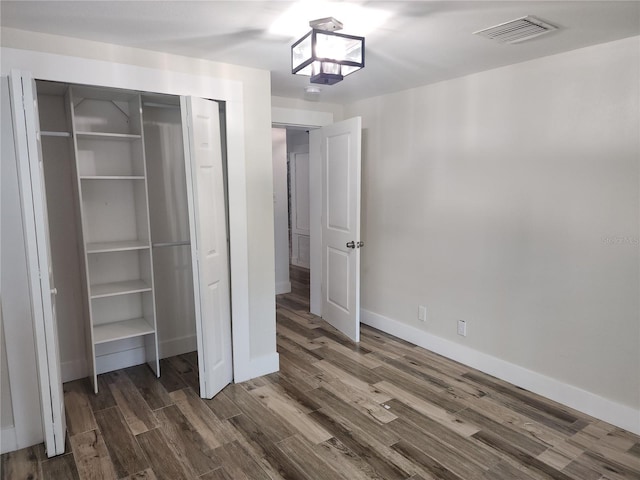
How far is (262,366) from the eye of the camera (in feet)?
10.8

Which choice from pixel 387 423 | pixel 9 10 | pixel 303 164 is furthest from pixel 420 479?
pixel 303 164

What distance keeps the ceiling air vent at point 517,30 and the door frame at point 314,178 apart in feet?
6.96

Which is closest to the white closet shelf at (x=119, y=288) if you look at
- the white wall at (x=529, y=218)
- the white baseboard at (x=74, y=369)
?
the white baseboard at (x=74, y=369)

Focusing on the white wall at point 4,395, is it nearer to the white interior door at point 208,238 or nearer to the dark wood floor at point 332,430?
the dark wood floor at point 332,430

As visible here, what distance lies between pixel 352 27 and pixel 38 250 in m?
1.98

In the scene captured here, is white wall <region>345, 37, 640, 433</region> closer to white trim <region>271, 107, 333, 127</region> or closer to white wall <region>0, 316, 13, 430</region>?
white trim <region>271, 107, 333, 127</region>

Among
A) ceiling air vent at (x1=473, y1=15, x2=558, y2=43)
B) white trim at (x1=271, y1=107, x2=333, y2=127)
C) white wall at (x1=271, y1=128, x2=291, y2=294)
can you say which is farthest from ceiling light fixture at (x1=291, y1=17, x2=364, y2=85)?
white wall at (x1=271, y1=128, x2=291, y2=294)

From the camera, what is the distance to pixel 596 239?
2.61m

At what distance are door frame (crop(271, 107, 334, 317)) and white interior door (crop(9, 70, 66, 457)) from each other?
7.29ft

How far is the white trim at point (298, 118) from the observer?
4016 millimetres

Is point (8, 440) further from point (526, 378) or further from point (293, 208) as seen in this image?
point (293, 208)

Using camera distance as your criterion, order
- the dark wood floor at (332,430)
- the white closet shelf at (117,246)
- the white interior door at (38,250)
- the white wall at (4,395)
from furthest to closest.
Result: 1. the white closet shelf at (117,246)
2. the white wall at (4,395)
3. the dark wood floor at (332,430)
4. the white interior door at (38,250)

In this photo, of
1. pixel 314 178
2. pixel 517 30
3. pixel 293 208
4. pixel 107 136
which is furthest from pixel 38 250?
pixel 293 208

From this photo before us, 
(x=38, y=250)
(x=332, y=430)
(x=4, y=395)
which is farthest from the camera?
(x=332, y=430)
